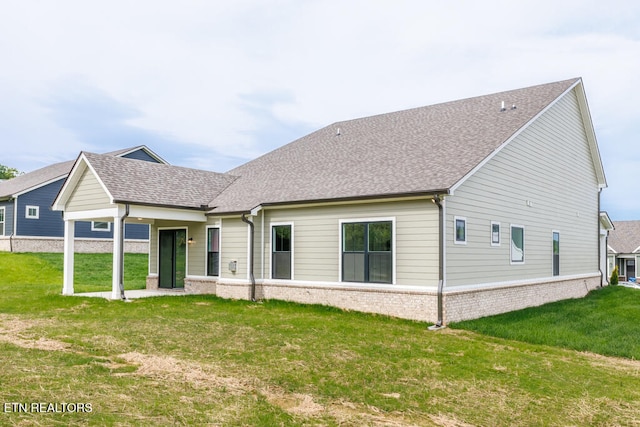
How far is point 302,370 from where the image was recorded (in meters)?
8.00

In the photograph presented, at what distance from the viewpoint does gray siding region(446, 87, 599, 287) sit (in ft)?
45.3

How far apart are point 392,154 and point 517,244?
15.6 ft

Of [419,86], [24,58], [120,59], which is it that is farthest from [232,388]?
[419,86]

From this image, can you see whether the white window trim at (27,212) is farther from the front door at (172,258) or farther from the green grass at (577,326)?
the green grass at (577,326)

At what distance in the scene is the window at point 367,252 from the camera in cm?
1380

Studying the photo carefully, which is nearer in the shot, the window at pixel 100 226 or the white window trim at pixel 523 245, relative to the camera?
the white window trim at pixel 523 245

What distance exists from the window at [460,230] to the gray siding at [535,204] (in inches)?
6.4

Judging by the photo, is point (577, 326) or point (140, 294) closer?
point (577, 326)

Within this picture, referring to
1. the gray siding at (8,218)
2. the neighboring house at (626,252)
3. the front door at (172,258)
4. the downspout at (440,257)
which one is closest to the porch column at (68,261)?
the front door at (172,258)

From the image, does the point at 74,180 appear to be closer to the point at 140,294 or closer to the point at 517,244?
the point at 140,294

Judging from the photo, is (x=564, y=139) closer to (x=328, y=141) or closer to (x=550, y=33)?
(x=550, y=33)

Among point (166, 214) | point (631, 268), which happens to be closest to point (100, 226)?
point (166, 214)

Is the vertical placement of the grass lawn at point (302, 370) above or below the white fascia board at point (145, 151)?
below

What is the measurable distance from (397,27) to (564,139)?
8283 mm
